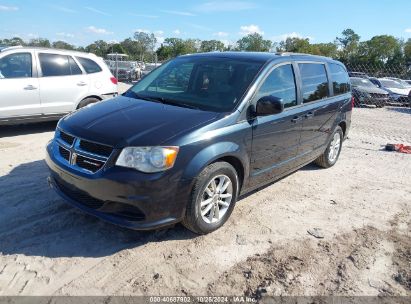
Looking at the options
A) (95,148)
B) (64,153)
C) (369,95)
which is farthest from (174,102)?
(369,95)

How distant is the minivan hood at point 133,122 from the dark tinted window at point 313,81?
1.88 metres

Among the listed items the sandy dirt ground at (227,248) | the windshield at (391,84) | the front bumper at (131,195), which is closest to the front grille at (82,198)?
the front bumper at (131,195)

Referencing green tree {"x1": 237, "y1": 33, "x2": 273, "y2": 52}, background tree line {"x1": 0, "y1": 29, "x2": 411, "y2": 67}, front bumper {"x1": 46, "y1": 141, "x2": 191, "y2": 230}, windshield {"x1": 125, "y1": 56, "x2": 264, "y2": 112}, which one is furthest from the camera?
green tree {"x1": 237, "y1": 33, "x2": 273, "y2": 52}

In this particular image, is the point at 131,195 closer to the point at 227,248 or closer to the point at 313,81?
the point at 227,248

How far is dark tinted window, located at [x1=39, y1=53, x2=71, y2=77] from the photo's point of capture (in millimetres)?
7491

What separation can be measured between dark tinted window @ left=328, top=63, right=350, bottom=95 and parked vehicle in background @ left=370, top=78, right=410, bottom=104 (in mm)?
14828

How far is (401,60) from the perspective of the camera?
214 feet

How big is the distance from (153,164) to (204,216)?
89 cm

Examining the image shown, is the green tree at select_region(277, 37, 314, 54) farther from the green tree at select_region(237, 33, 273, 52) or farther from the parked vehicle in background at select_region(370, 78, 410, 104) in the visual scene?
the parked vehicle in background at select_region(370, 78, 410, 104)

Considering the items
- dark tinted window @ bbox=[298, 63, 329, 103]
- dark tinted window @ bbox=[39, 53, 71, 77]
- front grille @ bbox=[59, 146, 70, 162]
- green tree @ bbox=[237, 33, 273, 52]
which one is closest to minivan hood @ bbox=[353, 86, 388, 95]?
dark tinted window @ bbox=[298, 63, 329, 103]

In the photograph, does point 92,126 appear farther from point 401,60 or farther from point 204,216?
point 401,60

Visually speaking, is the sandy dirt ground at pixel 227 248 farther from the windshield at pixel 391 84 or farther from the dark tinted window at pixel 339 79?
the windshield at pixel 391 84

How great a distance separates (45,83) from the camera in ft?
24.5

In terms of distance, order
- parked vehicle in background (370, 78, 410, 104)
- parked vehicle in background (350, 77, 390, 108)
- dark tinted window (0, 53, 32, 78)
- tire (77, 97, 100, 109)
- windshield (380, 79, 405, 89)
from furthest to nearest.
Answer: windshield (380, 79, 405, 89), parked vehicle in background (370, 78, 410, 104), parked vehicle in background (350, 77, 390, 108), tire (77, 97, 100, 109), dark tinted window (0, 53, 32, 78)
